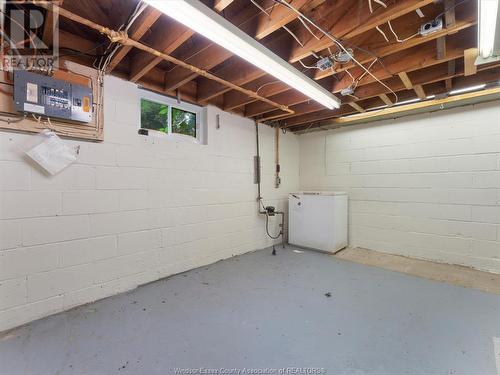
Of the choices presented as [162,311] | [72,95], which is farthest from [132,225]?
[72,95]

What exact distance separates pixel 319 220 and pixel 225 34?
2.97 metres

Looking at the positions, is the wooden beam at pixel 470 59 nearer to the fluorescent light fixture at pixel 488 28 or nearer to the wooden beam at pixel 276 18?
the fluorescent light fixture at pixel 488 28

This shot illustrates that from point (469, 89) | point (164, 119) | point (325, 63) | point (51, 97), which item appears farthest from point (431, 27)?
point (51, 97)

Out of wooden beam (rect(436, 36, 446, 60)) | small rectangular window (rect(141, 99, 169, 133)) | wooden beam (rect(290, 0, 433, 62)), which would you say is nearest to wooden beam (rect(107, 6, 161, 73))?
small rectangular window (rect(141, 99, 169, 133))

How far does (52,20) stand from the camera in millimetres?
1608

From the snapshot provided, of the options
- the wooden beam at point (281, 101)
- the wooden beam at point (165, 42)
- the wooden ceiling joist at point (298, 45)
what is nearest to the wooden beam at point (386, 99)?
the wooden ceiling joist at point (298, 45)

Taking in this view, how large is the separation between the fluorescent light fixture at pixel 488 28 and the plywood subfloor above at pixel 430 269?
2.28m

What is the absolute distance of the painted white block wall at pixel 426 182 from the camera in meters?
2.90

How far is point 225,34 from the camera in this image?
155 centimetres

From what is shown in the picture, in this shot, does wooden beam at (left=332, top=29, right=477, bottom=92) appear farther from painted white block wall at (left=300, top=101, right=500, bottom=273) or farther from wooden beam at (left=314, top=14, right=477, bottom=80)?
painted white block wall at (left=300, top=101, right=500, bottom=273)

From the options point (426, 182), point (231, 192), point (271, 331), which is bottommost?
point (271, 331)

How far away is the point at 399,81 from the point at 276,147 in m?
2.03

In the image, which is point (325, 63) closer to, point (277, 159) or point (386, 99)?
point (386, 99)

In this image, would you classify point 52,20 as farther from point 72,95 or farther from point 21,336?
point 21,336
